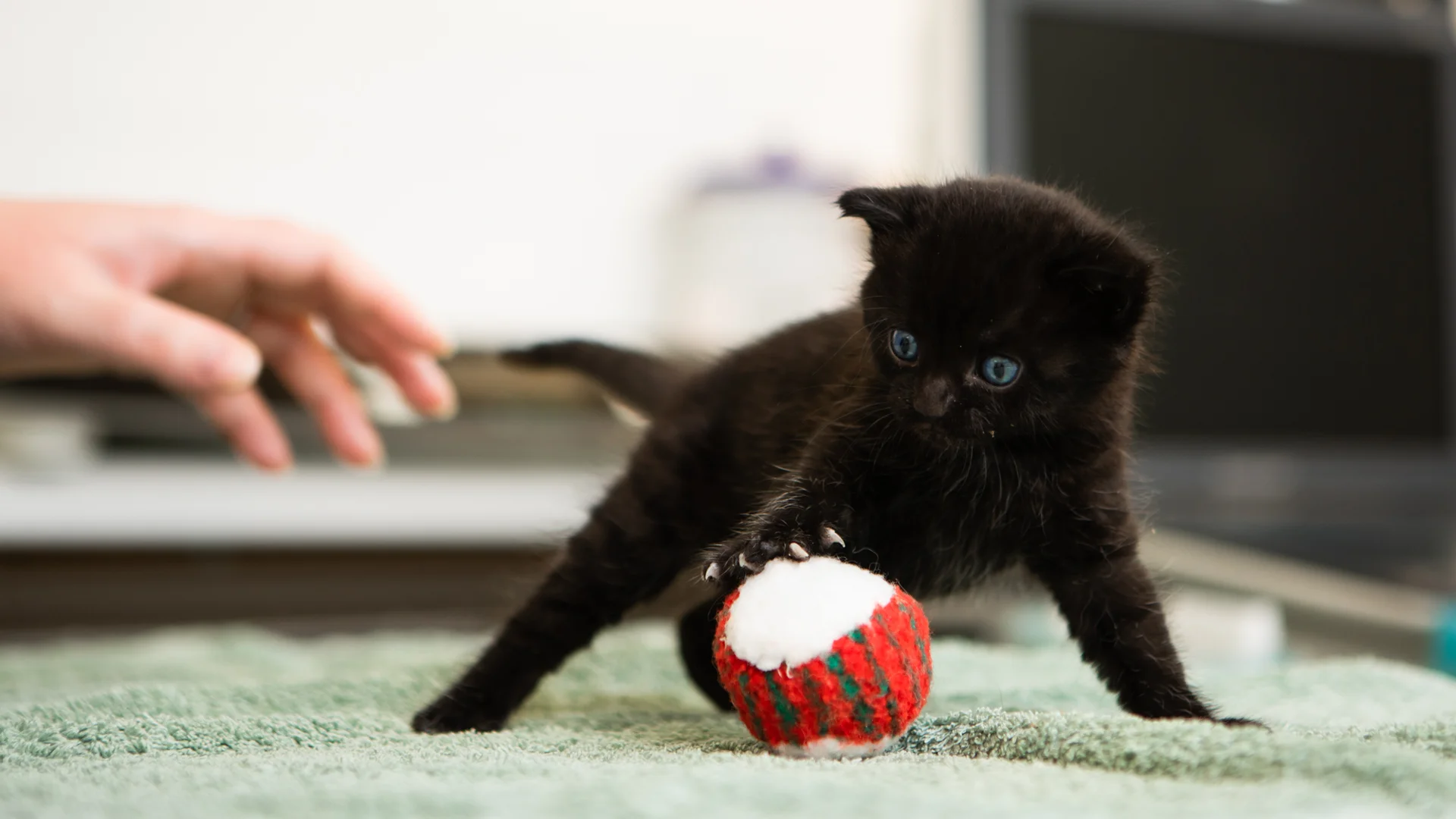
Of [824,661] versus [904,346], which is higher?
[904,346]

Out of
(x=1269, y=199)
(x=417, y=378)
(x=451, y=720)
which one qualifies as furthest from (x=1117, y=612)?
(x=1269, y=199)

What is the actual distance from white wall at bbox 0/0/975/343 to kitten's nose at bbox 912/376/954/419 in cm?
156

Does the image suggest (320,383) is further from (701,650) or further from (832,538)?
(832,538)

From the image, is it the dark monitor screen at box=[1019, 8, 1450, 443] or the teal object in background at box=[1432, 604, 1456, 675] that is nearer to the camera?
the teal object in background at box=[1432, 604, 1456, 675]

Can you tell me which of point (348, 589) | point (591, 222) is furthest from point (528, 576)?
point (591, 222)

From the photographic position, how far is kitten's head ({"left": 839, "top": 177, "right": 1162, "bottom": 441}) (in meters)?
0.73

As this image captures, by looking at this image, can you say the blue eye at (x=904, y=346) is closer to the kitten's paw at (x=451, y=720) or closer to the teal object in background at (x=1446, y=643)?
the kitten's paw at (x=451, y=720)

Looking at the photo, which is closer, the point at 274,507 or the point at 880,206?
the point at 880,206

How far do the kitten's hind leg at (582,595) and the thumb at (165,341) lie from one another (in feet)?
0.92

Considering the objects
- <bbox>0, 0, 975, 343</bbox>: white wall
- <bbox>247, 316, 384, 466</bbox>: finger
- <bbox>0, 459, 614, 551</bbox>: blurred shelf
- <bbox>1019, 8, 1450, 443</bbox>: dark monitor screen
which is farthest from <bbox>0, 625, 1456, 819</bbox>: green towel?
<bbox>0, 0, 975, 343</bbox>: white wall

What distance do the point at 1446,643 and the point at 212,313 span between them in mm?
1366

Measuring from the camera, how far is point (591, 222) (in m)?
2.53

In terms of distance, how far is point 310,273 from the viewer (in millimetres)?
1287

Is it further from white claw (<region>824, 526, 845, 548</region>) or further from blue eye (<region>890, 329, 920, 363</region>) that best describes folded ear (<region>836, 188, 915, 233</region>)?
white claw (<region>824, 526, 845, 548</region>)
